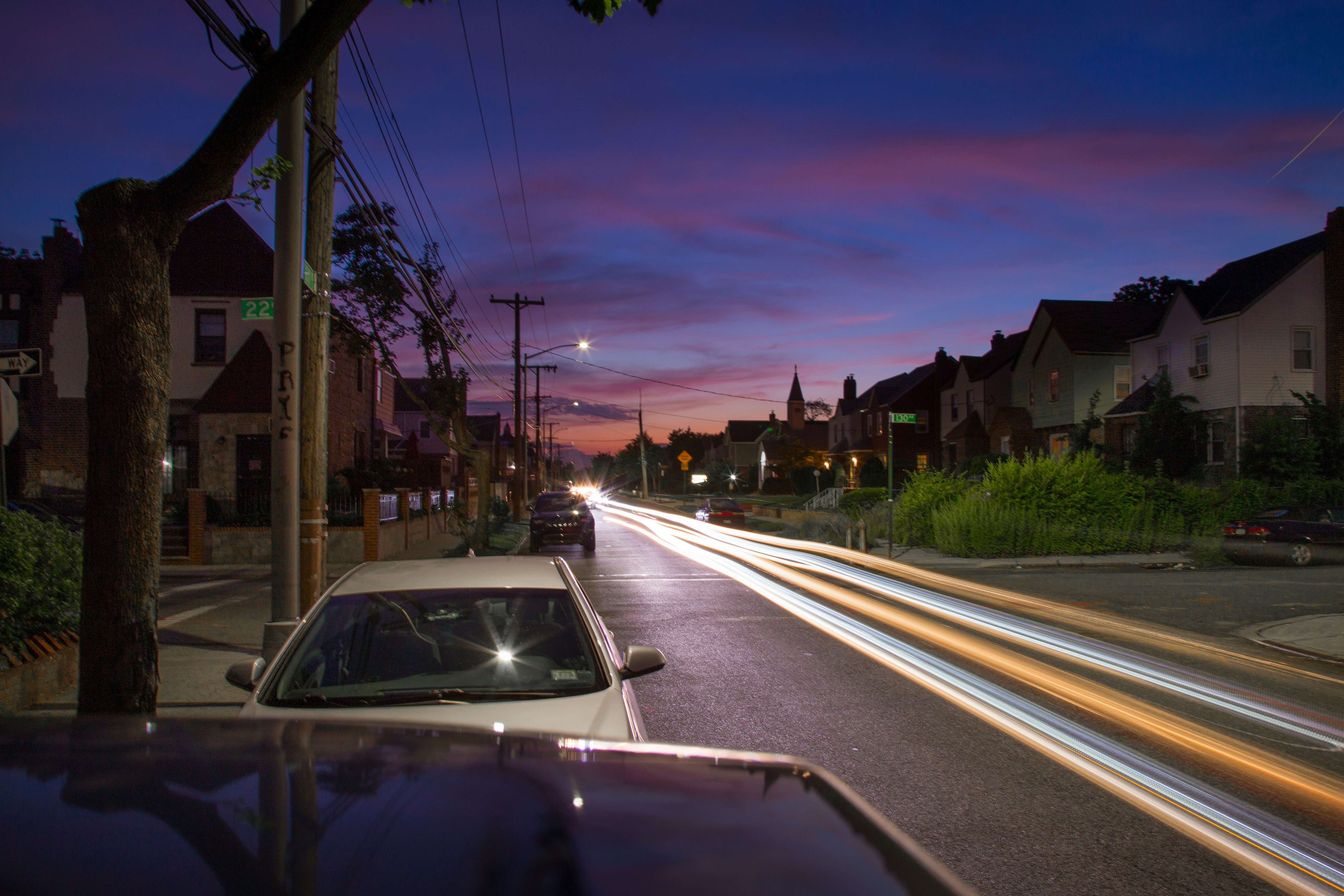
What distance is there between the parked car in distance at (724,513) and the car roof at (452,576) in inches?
1347

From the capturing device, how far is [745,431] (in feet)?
379

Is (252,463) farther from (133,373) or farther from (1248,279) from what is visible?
(1248,279)

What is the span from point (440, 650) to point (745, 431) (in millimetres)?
111937


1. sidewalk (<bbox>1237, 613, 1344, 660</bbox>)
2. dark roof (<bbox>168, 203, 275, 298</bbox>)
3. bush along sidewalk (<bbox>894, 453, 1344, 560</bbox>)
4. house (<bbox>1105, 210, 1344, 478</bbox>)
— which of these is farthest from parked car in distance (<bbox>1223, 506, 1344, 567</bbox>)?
dark roof (<bbox>168, 203, 275, 298</bbox>)

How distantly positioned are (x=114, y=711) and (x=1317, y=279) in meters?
36.1

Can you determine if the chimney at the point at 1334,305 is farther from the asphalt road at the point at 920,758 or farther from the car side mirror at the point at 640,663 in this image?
the car side mirror at the point at 640,663

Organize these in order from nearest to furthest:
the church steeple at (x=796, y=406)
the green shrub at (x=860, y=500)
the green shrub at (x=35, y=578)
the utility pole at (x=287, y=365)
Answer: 1. the green shrub at (x=35, y=578)
2. the utility pole at (x=287, y=365)
3. the green shrub at (x=860, y=500)
4. the church steeple at (x=796, y=406)

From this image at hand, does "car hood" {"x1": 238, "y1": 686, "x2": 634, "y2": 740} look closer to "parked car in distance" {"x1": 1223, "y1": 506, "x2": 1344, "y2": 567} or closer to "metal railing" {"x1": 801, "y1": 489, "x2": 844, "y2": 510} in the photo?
"parked car in distance" {"x1": 1223, "y1": 506, "x2": 1344, "y2": 567}

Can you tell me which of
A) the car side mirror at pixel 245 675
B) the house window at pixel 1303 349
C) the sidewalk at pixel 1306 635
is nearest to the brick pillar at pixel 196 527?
the car side mirror at pixel 245 675

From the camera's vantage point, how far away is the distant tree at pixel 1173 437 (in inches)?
1219

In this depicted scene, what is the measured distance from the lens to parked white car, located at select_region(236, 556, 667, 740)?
145 inches

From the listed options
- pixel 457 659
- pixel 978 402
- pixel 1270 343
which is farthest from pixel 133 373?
pixel 978 402

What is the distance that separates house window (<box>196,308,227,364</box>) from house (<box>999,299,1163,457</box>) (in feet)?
110

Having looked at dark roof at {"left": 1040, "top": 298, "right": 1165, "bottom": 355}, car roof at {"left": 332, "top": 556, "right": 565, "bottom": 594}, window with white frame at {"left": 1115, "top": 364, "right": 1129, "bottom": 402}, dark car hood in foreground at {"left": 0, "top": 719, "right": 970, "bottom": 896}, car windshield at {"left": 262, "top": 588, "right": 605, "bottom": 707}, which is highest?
dark roof at {"left": 1040, "top": 298, "right": 1165, "bottom": 355}
